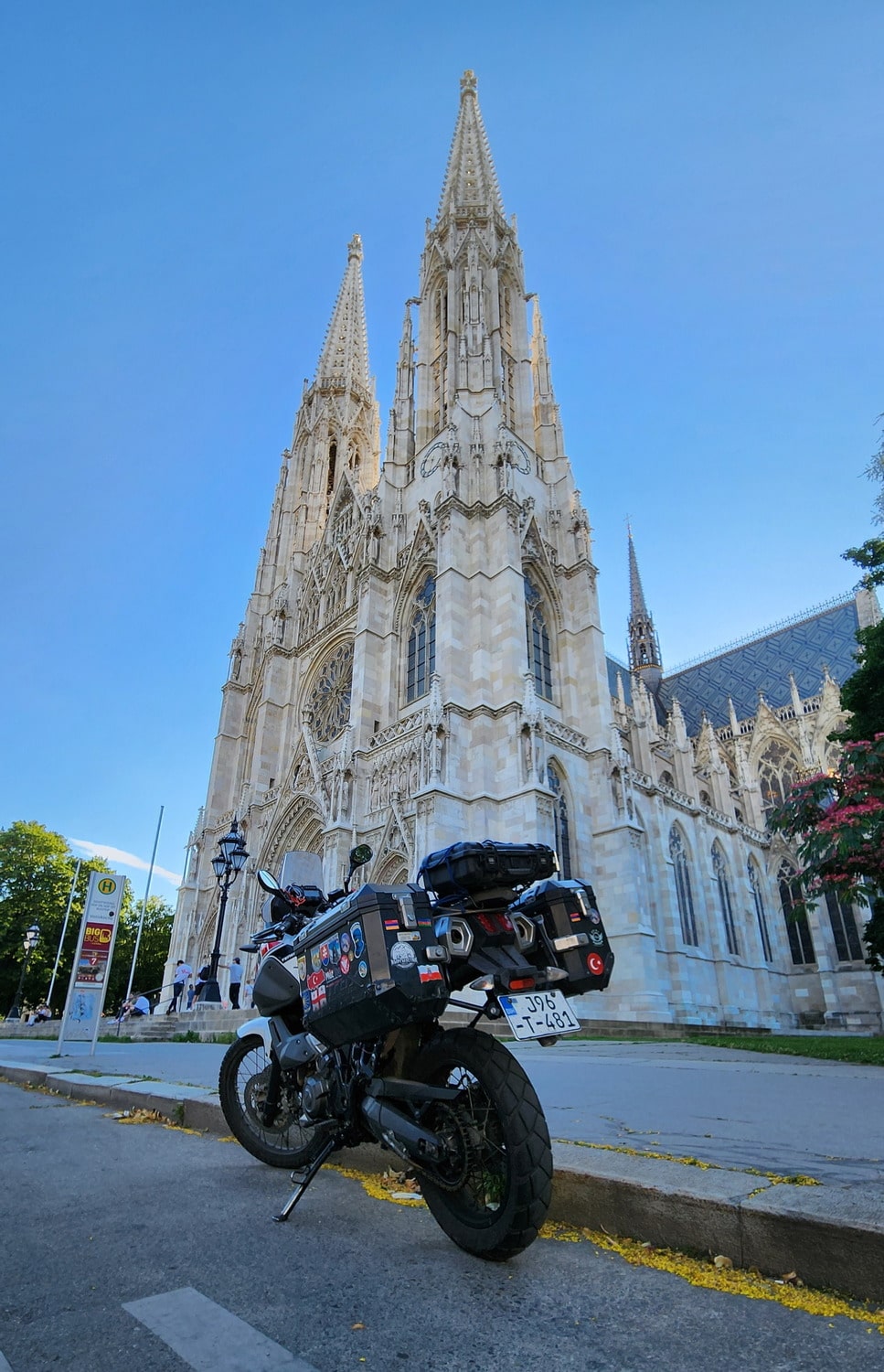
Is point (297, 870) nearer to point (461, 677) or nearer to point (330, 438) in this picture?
point (461, 677)

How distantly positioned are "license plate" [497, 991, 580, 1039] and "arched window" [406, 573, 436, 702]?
1837cm

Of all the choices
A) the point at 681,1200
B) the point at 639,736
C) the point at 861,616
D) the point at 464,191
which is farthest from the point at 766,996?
the point at 464,191

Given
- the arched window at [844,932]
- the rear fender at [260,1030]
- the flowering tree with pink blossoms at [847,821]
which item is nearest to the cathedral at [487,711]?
the arched window at [844,932]

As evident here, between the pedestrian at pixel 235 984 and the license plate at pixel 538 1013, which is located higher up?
the pedestrian at pixel 235 984

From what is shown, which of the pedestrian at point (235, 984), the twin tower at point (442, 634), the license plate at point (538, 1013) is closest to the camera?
the license plate at point (538, 1013)

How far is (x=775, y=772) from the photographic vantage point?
32.7 m

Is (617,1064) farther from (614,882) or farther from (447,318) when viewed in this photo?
(447,318)

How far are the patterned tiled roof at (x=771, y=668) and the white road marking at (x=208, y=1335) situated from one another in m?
34.5

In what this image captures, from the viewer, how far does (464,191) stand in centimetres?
3162

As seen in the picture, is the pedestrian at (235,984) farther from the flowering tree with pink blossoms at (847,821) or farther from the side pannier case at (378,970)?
the side pannier case at (378,970)

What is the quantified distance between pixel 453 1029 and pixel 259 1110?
1.69 m

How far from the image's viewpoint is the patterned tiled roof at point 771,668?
35.9 meters

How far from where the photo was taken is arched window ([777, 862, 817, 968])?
27906 millimetres

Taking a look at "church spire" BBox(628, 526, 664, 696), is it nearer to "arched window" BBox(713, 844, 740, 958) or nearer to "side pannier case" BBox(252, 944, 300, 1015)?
"arched window" BBox(713, 844, 740, 958)
